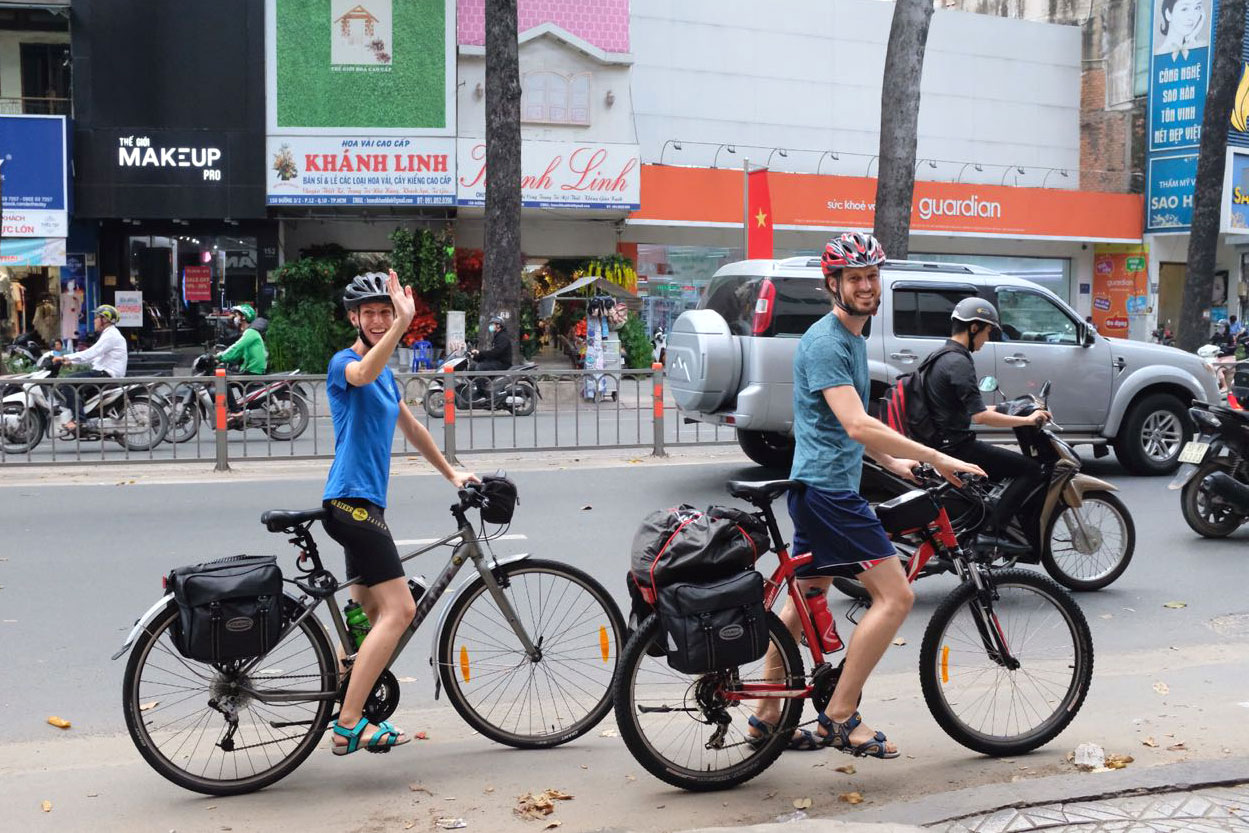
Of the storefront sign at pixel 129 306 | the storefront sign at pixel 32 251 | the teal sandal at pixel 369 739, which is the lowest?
the teal sandal at pixel 369 739

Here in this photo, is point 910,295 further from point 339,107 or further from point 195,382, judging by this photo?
point 339,107

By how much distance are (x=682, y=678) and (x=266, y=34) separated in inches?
900

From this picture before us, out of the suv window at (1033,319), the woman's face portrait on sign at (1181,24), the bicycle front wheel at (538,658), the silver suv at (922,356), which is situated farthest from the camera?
the woman's face portrait on sign at (1181,24)

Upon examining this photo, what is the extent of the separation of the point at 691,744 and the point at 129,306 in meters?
23.8

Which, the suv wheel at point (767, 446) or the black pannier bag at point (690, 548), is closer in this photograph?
the black pannier bag at point (690, 548)

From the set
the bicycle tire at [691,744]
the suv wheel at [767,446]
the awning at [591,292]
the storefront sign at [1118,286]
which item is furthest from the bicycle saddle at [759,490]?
the storefront sign at [1118,286]

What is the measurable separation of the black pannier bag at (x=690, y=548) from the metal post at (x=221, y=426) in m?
9.35

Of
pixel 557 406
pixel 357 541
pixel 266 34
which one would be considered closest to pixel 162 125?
pixel 266 34

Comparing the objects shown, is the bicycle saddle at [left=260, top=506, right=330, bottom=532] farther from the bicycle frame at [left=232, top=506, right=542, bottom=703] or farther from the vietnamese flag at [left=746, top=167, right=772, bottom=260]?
the vietnamese flag at [left=746, top=167, right=772, bottom=260]

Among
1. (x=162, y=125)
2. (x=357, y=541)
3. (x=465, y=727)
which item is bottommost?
(x=465, y=727)

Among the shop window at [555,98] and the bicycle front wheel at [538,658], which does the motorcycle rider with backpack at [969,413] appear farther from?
the shop window at [555,98]

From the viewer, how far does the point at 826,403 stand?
4832 millimetres

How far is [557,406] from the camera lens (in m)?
14.1

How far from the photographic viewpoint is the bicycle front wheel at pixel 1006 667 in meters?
4.98
